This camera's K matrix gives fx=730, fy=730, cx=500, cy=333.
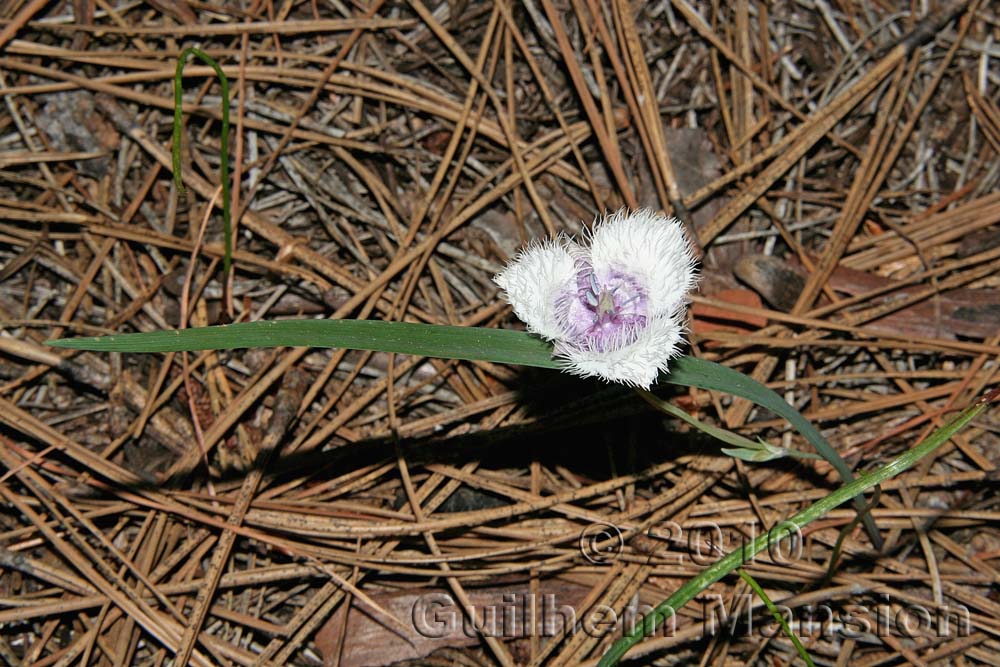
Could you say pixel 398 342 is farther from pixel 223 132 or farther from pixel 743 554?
pixel 223 132

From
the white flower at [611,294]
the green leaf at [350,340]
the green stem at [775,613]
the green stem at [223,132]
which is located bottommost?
the green stem at [775,613]

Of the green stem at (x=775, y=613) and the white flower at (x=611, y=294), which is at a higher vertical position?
the white flower at (x=611, y=294)

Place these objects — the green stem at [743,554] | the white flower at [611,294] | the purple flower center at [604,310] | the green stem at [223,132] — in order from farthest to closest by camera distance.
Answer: the green stem at [223,132], the purple flower center at [604,310], the white flower at [611,294], the green stem at [743,554]

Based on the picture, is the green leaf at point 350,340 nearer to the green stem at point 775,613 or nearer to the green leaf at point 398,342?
the green leaf at point 398,342

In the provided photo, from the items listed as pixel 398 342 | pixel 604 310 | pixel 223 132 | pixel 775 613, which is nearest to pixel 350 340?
pixel 398 342

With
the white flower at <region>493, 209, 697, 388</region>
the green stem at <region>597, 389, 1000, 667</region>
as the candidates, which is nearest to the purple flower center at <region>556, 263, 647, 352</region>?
the white flower at <region>493, 209, 697, 388</region>

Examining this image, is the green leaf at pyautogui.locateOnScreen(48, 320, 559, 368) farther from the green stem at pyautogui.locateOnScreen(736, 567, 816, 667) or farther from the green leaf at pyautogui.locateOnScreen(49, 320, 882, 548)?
the green stem at pyautogui.locateOnScreen(736, 567, 816, 667)

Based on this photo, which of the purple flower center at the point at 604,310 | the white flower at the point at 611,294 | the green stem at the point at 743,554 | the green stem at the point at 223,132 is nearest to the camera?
the green stem at the point at 743,554

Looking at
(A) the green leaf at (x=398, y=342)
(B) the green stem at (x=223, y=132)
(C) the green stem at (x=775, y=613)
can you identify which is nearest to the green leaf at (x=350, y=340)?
(A) the green leaf at (x=398, y=342)

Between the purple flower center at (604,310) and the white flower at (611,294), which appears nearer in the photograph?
the white flower at (611,294)
